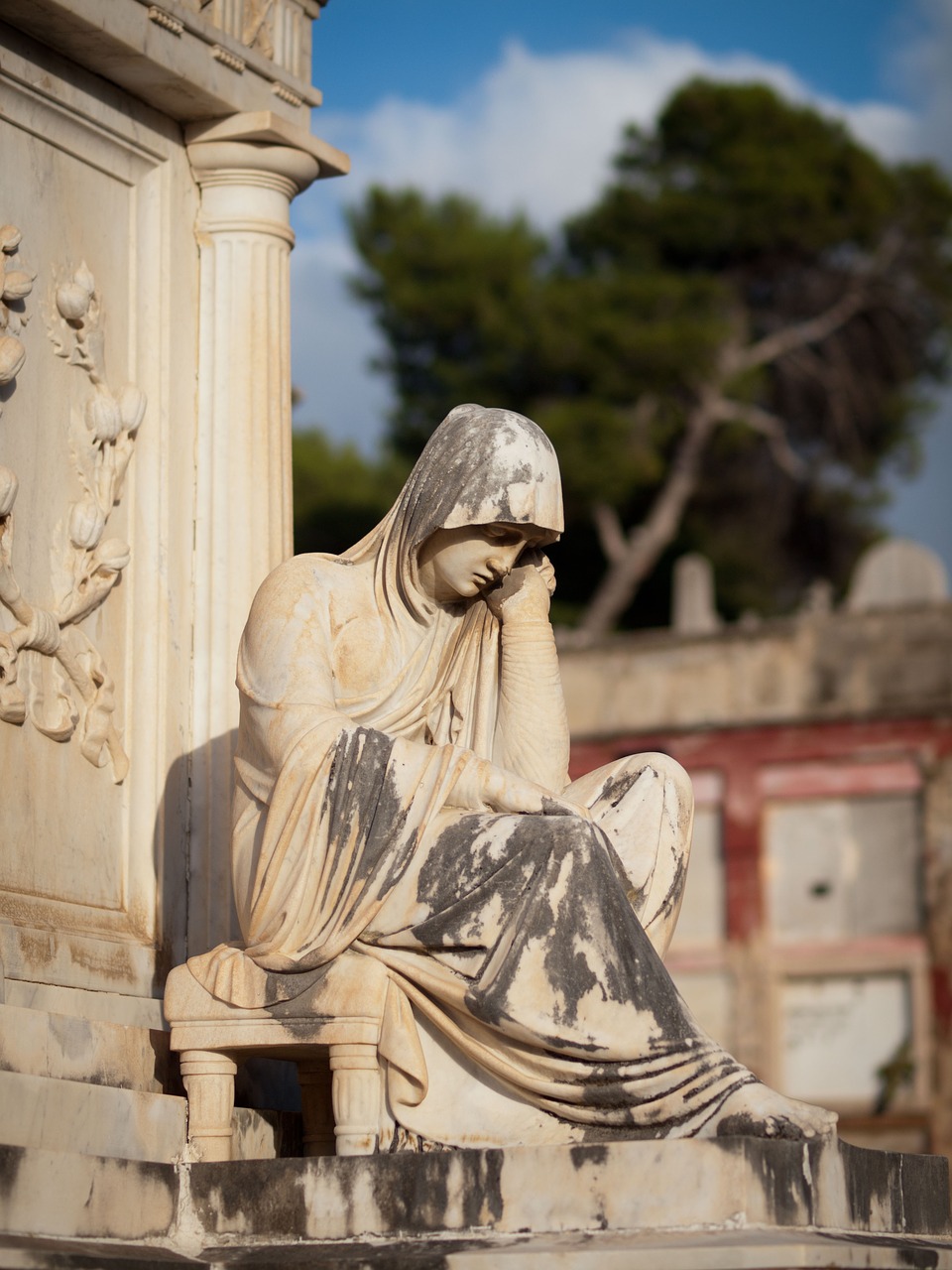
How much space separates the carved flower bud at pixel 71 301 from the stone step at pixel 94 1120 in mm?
2407

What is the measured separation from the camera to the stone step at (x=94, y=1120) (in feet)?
20.9

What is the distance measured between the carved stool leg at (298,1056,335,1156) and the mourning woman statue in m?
0.64

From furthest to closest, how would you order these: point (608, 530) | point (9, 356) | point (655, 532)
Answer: point (655, 532)
point (608, 530)
point (9, 356)

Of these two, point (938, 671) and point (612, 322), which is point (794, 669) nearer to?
point (938, 671)

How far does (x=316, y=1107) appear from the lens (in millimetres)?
7102

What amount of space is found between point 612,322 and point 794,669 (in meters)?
8.10

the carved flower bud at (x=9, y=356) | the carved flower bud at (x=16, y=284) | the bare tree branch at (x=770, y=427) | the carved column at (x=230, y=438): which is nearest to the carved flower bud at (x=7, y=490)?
the carved flower bud at (x=9, y=356)

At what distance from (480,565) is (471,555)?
4 centimetres

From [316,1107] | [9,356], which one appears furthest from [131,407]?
[316,1107]

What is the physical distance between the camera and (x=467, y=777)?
6590 millimetres

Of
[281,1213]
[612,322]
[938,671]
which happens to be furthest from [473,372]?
[281,1213]

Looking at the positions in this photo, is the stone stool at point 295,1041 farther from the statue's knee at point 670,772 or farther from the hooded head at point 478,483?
the hooded head at point 478,483

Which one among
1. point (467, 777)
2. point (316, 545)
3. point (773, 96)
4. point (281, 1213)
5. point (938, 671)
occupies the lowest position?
point (281, 1213)

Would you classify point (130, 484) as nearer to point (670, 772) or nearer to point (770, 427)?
point (670, 772)
